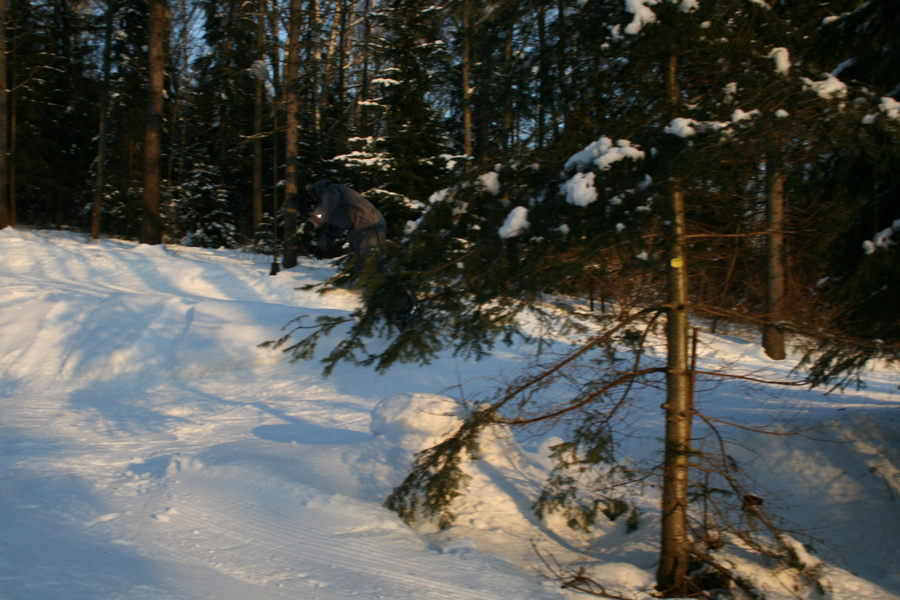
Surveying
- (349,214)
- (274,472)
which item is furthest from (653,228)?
(349,214)

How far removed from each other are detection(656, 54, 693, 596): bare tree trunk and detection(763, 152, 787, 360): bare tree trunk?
549mm

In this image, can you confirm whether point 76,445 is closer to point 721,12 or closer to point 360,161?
point 721,12

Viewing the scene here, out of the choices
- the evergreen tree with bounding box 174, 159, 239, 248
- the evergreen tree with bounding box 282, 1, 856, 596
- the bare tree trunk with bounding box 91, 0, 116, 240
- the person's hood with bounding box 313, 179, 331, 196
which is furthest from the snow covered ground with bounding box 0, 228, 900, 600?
the evergreen tree with bounding box 174, 159, 239, 248

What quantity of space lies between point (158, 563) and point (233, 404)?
3.90 m

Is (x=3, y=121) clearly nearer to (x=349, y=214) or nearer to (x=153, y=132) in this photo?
(x=153, y=132)

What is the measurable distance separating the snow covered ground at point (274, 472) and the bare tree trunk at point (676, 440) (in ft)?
0.79

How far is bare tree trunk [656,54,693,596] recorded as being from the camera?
11.8 ft

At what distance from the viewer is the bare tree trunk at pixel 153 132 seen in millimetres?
15594

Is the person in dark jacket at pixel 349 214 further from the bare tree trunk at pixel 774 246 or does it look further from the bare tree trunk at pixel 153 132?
the bare tree trunk at pixel 153 132

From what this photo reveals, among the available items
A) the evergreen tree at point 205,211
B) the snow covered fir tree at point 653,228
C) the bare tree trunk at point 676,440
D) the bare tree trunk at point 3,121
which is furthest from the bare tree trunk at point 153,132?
the bare tree trunk at point 676,440

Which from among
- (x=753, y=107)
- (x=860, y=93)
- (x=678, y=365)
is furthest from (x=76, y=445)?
(x=860, y=93)

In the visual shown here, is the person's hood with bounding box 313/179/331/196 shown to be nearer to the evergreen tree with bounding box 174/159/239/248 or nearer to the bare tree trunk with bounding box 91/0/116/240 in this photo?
the bare tree trunk with bounding box 91/0/116/240

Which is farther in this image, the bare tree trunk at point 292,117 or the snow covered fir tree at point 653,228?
the bare tree trunk at point 292,117

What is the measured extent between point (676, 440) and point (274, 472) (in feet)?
9.69
